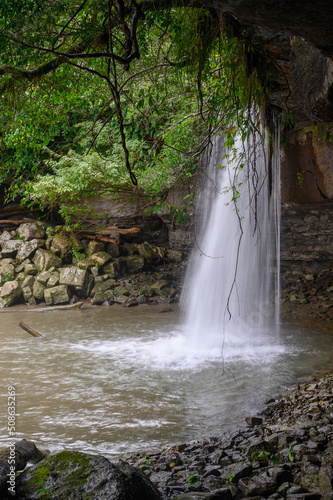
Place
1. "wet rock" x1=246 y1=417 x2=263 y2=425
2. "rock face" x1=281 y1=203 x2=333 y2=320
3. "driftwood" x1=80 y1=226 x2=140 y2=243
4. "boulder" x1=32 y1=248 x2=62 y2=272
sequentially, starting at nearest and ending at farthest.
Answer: "wet rock" x1=246 y1=417 x2=263 y2=425 → "rock face" x1=281 y1=203 x2=333 y2=320 → "boulder" x1=32 y1=248 x2=62 y2=272 → "driftwood" x1=80 y1=226 x2=140 y2=243

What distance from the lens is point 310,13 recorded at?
1556 mm

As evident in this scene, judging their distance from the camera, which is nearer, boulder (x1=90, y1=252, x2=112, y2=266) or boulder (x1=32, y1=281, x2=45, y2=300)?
boulder (x1=32, y1=281, x2=45, y2=300)

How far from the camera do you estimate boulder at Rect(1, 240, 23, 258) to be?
42.7ft

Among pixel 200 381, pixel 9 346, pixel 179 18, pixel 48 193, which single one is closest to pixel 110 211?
pixel 48 193

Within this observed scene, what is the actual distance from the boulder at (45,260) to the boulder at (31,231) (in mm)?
692

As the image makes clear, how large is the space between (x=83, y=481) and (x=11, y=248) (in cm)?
1197

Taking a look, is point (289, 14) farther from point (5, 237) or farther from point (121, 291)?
point (5, 237)

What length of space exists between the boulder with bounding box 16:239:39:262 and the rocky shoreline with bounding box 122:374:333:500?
35.4ft

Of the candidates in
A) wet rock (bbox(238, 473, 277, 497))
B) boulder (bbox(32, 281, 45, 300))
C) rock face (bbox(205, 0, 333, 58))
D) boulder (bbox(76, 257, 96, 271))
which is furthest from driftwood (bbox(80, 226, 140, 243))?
rock face (bbox(205, 0, 333, 58))

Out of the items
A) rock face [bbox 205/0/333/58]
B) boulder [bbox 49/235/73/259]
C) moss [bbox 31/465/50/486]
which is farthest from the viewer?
boulder [bbox 49/235/73/259]

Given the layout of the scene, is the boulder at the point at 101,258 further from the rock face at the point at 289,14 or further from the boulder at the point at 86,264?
the rock face at the point at 289,14

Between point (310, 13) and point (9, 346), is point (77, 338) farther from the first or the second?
point (310, 13)

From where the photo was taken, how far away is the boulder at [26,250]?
1291cm

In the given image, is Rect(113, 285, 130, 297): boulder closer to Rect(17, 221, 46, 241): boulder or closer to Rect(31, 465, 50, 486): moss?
Rect(17, 221, 46, 241): boulder
